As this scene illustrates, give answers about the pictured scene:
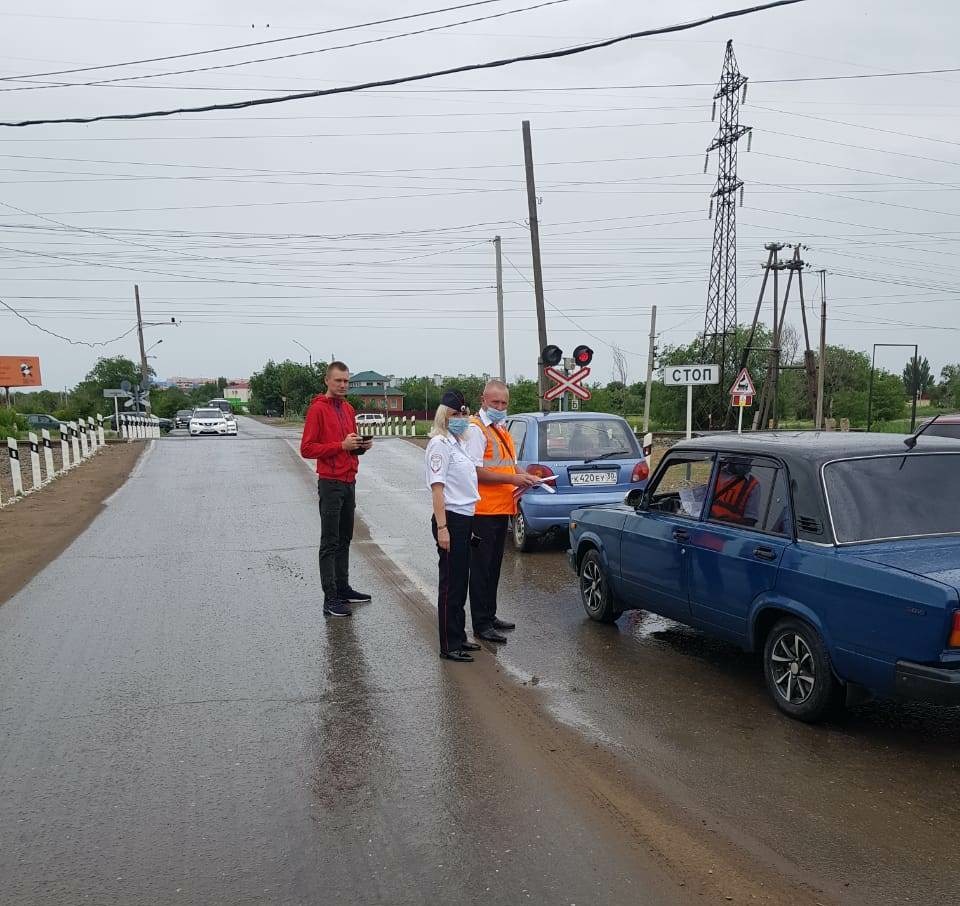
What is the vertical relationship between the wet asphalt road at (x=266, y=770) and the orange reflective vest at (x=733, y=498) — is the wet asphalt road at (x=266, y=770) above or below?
below

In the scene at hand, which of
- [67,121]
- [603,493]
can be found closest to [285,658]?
[603,493]

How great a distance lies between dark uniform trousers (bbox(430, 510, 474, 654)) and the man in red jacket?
4.80ft

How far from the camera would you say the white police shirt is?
621cm

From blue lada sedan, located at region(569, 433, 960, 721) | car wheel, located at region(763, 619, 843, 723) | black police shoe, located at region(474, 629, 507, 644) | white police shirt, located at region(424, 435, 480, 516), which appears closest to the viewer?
blue lada sedan, located at region(569, 433, 960, 721)

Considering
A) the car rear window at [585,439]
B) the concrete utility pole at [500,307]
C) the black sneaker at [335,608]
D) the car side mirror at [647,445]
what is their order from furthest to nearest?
1. the concrete utility pole at [500,307]
2. the car side mirror at [647,445]
3. the car rear window at [585,439]
4. the black sneaker at [335,608]

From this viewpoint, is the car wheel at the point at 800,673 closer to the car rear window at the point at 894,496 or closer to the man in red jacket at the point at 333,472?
the car rear window at the point at 894,496

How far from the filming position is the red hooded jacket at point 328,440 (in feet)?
25.0

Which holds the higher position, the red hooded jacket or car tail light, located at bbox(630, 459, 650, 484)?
the red hooded jacket

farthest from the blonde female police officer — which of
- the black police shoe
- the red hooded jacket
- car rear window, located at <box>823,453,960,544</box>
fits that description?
car rear window, located at <box>823,453,960,544</box>

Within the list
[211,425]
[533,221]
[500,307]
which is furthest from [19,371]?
[533,221]

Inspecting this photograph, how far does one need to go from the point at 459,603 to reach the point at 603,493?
14.3ft

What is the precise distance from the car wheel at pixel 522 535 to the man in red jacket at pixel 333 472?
3238 millimetres

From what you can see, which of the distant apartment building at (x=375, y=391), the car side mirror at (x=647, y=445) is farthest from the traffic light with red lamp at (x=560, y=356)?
the distant apartment building at (x=375, y=391)

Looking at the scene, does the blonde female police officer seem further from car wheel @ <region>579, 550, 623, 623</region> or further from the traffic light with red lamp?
the traffic light with red lamp
